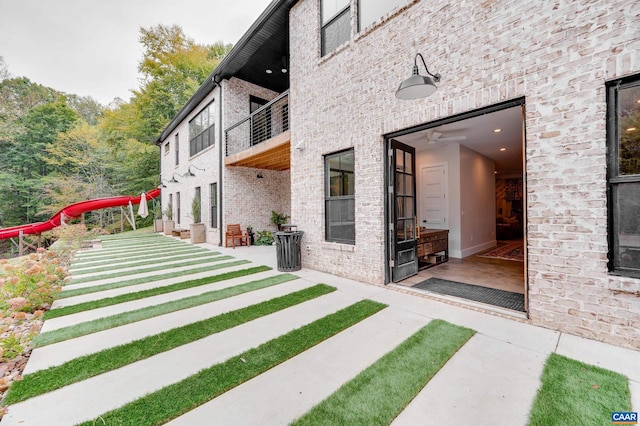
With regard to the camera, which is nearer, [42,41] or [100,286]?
[100,286]

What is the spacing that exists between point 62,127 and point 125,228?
37.4 feet

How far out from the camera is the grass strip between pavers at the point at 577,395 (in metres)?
1.56

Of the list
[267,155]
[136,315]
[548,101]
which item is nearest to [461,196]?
[548,101]

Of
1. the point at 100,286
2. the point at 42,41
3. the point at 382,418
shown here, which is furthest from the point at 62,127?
the point at 382,418

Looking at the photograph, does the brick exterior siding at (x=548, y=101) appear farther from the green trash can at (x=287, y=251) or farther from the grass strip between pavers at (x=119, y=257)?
the grass strip between pavers at (x=119, y=257)

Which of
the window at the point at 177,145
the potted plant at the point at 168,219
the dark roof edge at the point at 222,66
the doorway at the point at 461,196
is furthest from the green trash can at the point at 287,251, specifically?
the window at the point at 177,145

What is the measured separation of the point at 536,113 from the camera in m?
2.79

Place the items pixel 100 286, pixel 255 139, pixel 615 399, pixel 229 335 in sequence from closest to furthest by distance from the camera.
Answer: pixel 615 399, pixel 229 335, pixel 100 286, pixel 255 139

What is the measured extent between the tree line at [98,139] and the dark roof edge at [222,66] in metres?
5.79

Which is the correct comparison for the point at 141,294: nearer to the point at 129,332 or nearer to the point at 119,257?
the point at 129,332

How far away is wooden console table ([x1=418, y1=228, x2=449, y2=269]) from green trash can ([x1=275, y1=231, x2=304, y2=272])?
278cm

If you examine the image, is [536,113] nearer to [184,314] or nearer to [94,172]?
[184,314]

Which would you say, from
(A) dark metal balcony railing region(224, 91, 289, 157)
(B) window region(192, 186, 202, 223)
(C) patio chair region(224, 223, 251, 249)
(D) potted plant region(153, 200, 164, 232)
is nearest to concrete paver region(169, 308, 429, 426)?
(C) patio chair region(224, 223, 251, 249)

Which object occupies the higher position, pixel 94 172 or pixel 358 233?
pixel 94 172
